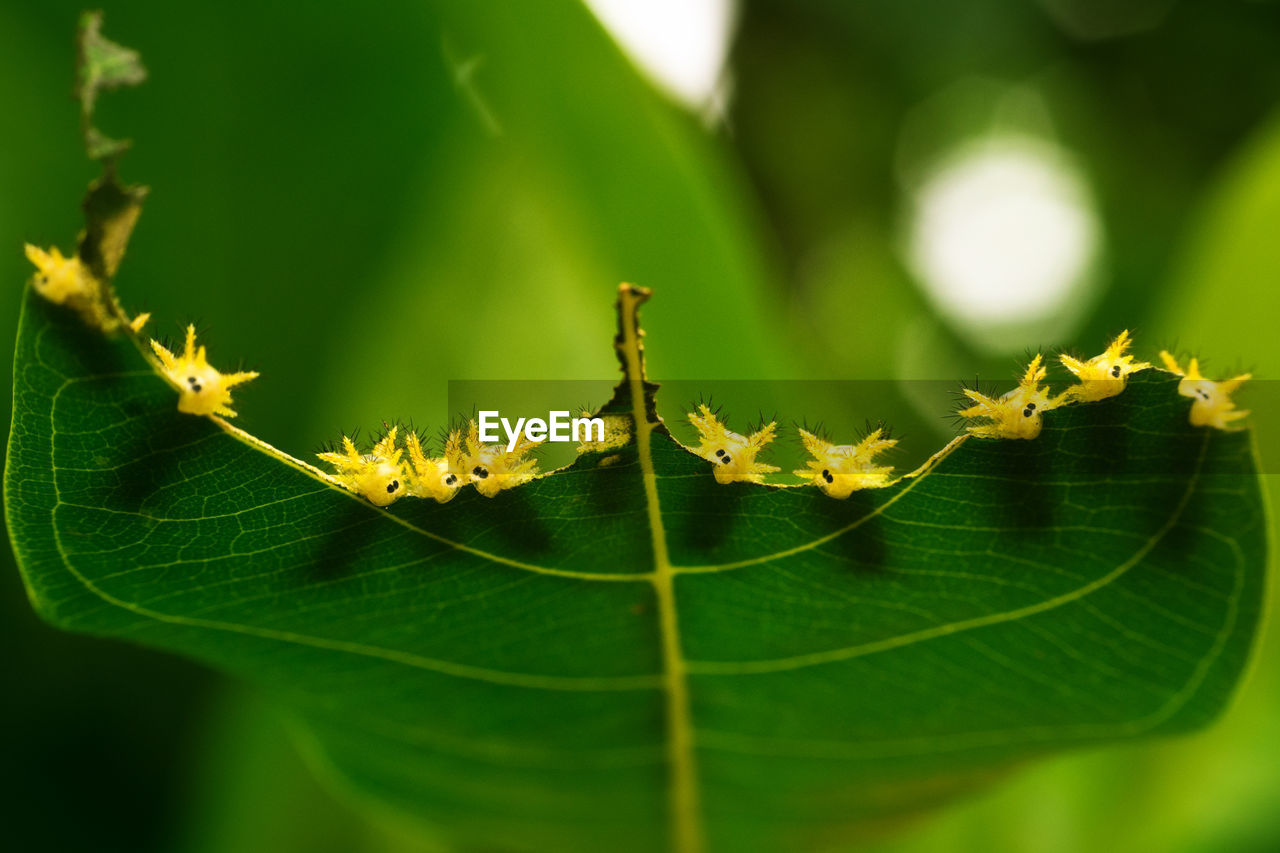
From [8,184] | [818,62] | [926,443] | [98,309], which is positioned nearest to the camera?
[98,309]

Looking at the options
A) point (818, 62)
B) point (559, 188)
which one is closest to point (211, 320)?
point (559, 188)

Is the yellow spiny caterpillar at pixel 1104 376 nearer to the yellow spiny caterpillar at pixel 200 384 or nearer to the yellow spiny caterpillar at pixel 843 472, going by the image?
the yellow spiny caterpillar at pixel 843 472

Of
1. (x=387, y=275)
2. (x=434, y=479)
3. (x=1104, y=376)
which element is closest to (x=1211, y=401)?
(x=1104, y=376)

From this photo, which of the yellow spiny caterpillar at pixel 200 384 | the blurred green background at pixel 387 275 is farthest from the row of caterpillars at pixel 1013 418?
the blurred green background at pixel 387 275

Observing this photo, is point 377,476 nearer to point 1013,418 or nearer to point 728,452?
point 728,452

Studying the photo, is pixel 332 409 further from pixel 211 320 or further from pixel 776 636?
pixel 776 636

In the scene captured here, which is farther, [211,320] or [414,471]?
[211,320]

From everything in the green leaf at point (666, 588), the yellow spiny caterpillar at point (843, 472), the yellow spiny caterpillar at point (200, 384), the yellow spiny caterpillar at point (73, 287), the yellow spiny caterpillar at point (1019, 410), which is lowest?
the green leaf at point (666, 588)
